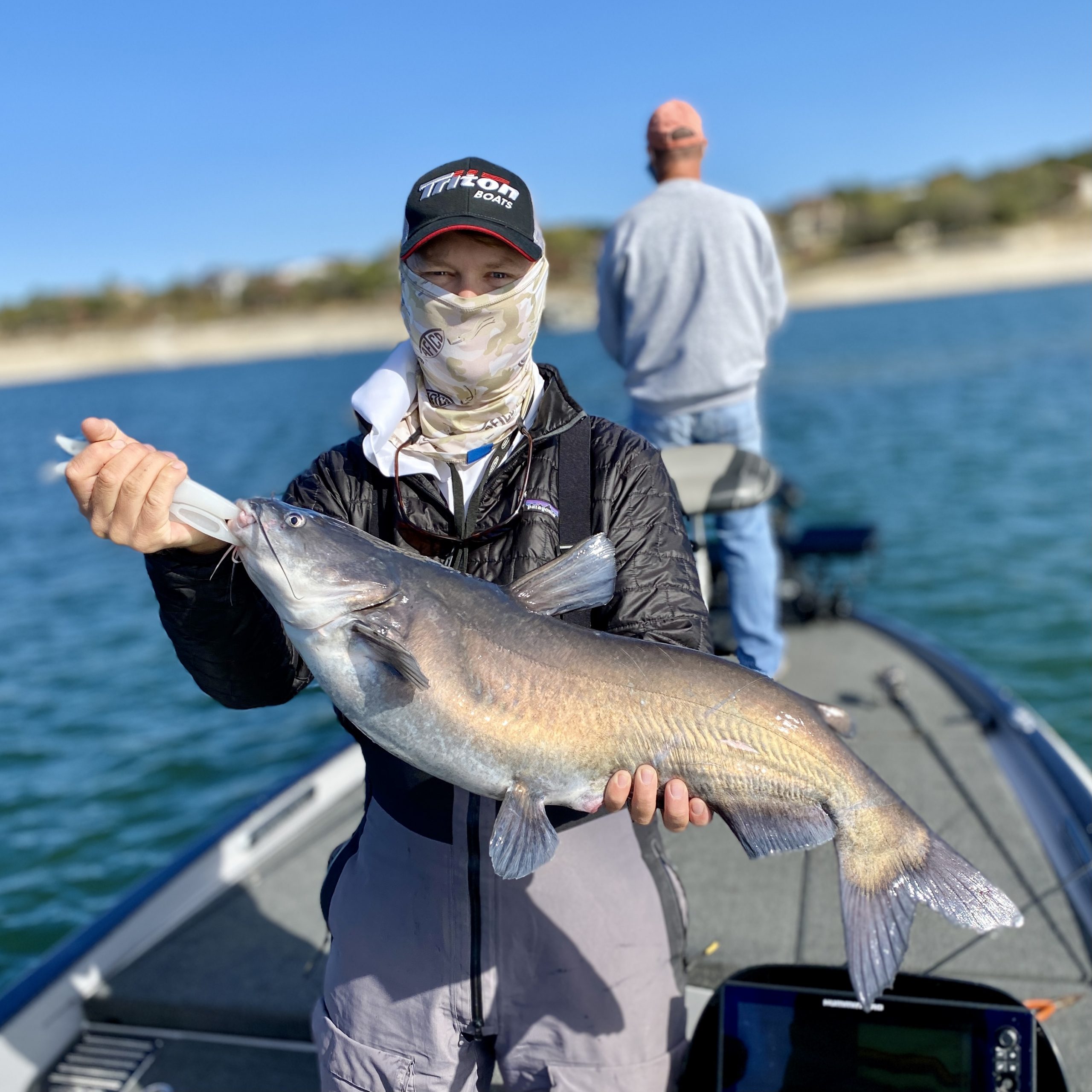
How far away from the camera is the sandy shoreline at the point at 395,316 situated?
90.3 metres

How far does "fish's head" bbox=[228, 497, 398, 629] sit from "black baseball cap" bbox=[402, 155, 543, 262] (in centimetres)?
69

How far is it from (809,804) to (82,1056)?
3.10 metres

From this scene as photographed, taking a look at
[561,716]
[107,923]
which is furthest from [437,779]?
[107,923]

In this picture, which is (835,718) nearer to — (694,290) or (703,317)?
(703,317)

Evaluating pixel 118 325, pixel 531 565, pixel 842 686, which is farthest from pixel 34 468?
pixel 118 325

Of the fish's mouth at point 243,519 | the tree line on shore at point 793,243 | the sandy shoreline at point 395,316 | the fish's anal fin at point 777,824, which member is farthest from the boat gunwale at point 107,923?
the tree line on shore at point 793,243

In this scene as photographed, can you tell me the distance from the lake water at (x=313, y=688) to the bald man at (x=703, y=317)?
2378 millimetres

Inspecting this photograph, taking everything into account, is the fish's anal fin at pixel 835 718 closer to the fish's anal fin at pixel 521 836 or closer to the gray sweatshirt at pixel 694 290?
the fish's anal fin at pixel 521 836

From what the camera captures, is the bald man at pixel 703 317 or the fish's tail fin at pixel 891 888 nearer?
the fish's tail fin at pixel 891 888

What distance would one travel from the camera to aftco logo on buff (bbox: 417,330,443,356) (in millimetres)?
2355

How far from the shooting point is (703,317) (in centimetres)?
460

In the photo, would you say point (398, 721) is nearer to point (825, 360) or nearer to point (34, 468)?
point (34, 468)

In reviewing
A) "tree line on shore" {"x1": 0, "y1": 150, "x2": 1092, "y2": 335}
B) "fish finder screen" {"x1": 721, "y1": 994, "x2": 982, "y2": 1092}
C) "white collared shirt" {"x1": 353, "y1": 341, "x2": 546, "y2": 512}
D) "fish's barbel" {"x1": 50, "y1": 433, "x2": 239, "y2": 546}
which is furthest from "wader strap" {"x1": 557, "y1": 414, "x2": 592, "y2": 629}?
"tree line on shore" {"x1": 0, "y1": 150, "x2": 1092, "y2": 335}

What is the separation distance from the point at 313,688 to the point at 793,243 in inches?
4721
